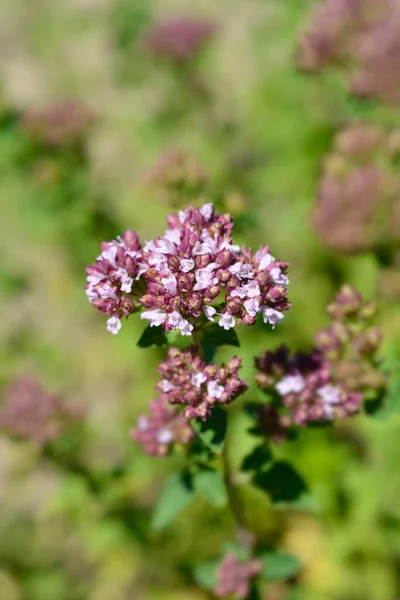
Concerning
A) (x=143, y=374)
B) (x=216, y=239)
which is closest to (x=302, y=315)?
(x=143, y=374)

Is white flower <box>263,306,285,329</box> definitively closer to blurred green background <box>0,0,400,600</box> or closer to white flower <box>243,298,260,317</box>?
white flower <box>243,298,260,317</box>

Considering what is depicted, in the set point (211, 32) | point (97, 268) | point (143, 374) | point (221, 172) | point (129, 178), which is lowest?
point (97, 268)

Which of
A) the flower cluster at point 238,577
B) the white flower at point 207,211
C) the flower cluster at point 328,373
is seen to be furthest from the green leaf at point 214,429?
the flower cluster at point 238,577

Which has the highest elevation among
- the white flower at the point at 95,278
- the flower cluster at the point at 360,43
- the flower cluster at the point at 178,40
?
the flower cluster at the point at 178,40

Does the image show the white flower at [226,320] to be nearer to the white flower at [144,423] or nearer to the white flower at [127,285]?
the white flower at [127,285]

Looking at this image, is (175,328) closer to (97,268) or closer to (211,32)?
(97,268)

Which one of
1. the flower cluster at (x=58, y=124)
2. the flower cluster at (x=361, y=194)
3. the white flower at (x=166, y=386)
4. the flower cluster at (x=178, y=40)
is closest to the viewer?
the white flower at (x=166, y=386)
